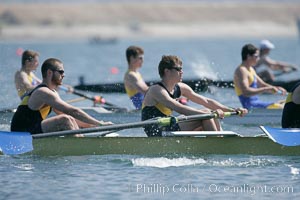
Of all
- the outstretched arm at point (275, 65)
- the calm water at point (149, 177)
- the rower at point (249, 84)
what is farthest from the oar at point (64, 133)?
the outstretched arm at point (275, 65)

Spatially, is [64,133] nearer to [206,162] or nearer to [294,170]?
[206,162]

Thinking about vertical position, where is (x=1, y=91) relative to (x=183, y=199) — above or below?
above

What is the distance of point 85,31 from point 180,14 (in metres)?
27.1

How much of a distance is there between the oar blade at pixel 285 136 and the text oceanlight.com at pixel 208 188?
1197 mm

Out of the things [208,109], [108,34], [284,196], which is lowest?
[284,196]

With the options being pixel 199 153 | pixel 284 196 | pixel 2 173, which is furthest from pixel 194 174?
pixel 2 173

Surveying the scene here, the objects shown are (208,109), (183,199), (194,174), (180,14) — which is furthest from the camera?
(180,14)

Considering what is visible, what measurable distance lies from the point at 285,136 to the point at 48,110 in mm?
3516

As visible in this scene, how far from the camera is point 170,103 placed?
44.7 feet

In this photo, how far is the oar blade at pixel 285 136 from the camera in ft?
43.5

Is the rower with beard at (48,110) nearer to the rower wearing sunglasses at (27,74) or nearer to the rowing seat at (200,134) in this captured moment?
the rowing seat at (200,134)

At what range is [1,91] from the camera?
24.2 metres

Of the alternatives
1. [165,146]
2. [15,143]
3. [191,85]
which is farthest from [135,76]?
[15,143]

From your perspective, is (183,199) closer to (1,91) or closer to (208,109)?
(208,109)
